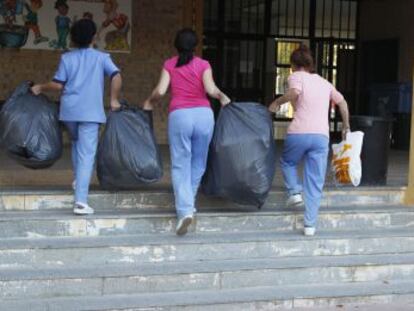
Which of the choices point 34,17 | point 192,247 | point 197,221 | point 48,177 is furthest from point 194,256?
point 34,17

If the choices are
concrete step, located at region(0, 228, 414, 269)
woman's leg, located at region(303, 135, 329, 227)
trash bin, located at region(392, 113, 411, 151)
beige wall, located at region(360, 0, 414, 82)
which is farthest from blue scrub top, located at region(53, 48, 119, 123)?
beige wall, located at region(360, 0, 414, 82)

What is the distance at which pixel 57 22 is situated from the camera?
35.7 feet

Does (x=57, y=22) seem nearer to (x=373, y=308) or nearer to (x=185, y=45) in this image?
(x=185, y=45)

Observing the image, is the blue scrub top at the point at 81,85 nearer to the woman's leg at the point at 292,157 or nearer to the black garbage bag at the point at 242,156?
the black garbage bag at the point at 242,156

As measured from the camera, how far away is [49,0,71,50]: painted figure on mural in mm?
10867

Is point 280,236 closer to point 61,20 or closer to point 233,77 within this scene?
point 61,20

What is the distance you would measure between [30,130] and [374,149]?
135 inches

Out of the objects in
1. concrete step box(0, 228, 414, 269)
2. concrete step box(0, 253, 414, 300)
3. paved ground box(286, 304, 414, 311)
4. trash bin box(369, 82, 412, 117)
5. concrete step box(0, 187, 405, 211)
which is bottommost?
paved ground box(286, 304, 414, 311)

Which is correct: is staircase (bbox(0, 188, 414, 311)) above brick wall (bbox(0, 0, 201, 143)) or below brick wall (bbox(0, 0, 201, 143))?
below

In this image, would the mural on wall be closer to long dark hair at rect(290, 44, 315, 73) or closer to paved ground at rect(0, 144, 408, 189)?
paved ground at rect(0, 144, 408, 189)

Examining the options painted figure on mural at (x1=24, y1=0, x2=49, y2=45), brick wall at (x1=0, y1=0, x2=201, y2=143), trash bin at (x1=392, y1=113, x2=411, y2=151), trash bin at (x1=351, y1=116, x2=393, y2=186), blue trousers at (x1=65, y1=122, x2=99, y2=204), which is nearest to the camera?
blue trousers at (x1=65, y1=122, x2=99, y2=204)

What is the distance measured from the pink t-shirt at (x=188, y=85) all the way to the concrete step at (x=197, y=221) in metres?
0.97

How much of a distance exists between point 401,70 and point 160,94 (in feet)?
28.9

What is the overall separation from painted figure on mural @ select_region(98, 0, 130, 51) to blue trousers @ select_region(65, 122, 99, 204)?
5.71 m
